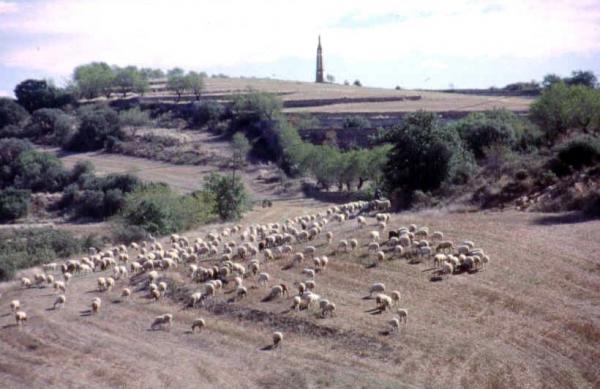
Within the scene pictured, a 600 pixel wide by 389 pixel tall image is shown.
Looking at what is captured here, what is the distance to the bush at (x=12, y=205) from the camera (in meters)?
58.8

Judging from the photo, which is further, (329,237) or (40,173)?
(40,173)

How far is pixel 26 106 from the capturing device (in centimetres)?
10556

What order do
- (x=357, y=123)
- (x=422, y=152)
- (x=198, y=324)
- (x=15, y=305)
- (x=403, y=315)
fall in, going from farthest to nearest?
(x=357, y=123), (x=422, y=152), (x=15, y=305), (x=198, y=324), (x=403, y=315)

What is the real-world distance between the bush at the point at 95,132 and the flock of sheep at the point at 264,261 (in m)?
53.8

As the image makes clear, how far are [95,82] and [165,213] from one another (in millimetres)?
74527

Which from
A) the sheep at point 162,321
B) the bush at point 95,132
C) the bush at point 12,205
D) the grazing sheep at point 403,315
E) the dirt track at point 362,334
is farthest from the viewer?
the bush at point 95,132

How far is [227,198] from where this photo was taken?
45219 millimetres

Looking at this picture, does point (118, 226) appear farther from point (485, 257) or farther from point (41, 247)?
point (485, 257)

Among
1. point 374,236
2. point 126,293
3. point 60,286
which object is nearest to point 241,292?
point 126,293

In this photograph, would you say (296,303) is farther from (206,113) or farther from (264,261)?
(206,113)

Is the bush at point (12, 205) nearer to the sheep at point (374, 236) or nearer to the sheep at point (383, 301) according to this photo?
the sheep at point (374, 236)

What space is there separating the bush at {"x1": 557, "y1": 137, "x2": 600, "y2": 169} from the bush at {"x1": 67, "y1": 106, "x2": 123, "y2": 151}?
60395 mm

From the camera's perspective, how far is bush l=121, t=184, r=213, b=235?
136 feet

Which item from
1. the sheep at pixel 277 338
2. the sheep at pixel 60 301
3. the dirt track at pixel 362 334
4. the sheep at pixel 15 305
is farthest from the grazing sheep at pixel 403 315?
the sheep at pixel 15 305
